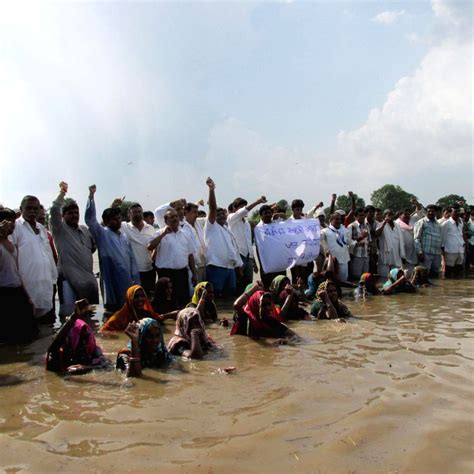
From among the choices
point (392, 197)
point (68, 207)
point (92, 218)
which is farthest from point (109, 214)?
point (392, 197)

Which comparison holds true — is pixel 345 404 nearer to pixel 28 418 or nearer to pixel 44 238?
pixel 28 418

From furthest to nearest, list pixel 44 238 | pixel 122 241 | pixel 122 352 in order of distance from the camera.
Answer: pixel 122 241
pixel 44 238
pixel 122 352

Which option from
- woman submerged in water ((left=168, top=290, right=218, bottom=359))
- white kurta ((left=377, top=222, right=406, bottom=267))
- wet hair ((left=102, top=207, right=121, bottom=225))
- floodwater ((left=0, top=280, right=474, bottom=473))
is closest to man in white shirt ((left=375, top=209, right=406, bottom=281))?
white kurta ((left=377, top=222, right=406, bottom=267))

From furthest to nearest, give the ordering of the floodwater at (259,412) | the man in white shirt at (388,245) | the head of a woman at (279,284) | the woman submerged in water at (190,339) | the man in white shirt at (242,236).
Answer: the man in white shirt at (388,245) → the man in white shirt at (242,236) → the head of a woman at (279,284) → the woman submerged in water at (190,339) → the floodwater at (259,412)

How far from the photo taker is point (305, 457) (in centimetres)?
323

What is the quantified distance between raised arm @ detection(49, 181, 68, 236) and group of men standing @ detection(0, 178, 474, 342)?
0.04 ft

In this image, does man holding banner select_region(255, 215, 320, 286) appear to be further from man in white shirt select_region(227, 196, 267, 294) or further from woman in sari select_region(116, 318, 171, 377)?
woman in sari select_region(116, 318, 171, 377)

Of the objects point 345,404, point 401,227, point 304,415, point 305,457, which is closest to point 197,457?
point 305,457

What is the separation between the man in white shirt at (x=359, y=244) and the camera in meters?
11.2

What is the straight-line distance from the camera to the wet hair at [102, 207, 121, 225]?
307 inches

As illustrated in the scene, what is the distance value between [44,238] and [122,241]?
1.18 meters

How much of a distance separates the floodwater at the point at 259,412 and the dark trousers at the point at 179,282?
6.90 feet

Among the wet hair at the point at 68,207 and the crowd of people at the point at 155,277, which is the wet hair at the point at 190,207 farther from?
the wet hair at the point at 68,207

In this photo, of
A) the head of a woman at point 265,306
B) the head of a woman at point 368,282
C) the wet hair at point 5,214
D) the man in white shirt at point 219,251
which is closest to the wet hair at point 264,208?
the man in white shirt at point 219,251
